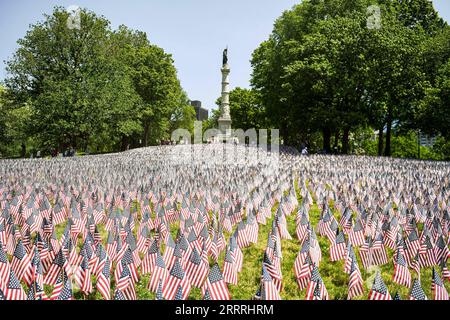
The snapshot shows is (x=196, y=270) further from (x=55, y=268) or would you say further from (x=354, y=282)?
(x=354, y=282)

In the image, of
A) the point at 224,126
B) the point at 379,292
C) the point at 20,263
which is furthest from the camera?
the point at 224,126

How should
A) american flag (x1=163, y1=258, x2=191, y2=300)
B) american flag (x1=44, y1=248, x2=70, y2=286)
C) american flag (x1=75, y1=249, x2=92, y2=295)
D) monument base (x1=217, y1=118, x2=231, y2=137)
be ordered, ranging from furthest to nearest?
monument base (x1=217, y1=118, x2=231, y2=137) < american flag (x1=44, y1=248, x2=70, y2=286) < american flag (x1=75, y1=249, x2=92, y2=295) < american flag (x1=163, y1=258, x2=191, y2=300)

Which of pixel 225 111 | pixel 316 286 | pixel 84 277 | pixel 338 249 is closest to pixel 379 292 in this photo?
pixel 316 286

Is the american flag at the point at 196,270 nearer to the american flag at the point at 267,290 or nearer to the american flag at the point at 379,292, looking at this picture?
the american flag at the point at 267,290

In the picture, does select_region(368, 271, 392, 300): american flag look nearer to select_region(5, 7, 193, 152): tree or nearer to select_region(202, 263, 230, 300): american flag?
select_region(202, 263, 230, 300): american flag

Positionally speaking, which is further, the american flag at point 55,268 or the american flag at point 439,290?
the american flag at point 55,268

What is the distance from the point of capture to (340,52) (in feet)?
113

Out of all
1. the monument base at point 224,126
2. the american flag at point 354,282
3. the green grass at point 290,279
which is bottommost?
the green grass at point 290,279

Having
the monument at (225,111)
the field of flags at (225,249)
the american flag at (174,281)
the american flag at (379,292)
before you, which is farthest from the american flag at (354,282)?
the monument at (225,111)

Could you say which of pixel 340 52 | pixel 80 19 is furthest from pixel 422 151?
pixel 80 19

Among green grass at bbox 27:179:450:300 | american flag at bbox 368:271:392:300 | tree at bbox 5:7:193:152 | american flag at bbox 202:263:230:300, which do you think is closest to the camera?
american flag at bbox 368:271:392:300

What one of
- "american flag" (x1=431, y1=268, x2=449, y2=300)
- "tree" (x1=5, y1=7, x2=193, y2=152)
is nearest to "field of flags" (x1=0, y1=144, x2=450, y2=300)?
"american flag" (x1=431, y1=268, x2=449, y2=300)

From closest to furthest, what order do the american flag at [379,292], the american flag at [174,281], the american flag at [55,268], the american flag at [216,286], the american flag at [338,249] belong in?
the american flag at [379,292] < the american flag at [216,286] < the american flag at [174,281] < the american flag at [55,268] < the american flag at [338,249]

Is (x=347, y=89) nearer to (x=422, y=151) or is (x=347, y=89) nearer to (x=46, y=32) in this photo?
(x=46, y=32)
